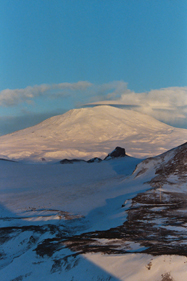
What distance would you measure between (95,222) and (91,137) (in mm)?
93348

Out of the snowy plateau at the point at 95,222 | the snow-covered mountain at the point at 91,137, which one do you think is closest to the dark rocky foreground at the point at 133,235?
the snowy plateau at the point at 95,222

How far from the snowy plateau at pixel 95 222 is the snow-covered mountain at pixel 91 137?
→ 128 ft

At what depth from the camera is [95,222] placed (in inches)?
627

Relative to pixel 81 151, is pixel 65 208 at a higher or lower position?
lower

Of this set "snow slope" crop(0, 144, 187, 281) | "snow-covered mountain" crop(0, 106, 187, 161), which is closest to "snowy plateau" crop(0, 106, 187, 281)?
"snow slope" crop(0, 144, 187, 281)

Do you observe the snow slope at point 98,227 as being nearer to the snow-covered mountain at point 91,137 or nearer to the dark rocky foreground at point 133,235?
the dark rocky foreground at point 133,235

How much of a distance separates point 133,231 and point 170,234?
178cm

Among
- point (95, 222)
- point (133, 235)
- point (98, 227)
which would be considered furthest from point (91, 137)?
point (133, 235)

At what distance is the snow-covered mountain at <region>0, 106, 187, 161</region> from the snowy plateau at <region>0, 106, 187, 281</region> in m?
38.9

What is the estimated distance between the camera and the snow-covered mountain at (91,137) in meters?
78.1

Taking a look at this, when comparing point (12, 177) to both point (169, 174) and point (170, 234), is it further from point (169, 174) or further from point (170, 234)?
point (170, 234)

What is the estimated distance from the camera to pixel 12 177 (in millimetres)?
32875

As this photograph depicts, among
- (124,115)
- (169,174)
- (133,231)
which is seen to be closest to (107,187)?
(169,174)

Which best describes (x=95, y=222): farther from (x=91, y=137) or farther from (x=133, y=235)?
(x=91, y=137)
